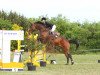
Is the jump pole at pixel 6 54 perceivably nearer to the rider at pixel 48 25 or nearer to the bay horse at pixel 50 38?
the bay horse at pixel 50 38

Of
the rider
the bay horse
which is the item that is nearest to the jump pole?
the bay horse

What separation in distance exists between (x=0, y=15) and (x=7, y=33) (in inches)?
1207

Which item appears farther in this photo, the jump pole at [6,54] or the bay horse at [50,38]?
the bay horse at [50,38]

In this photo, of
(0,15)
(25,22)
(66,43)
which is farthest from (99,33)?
(66,43)

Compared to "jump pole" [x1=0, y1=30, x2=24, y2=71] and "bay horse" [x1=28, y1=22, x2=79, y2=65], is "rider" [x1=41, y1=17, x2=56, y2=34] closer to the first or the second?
"bay horse" [x1=28, y1=22, x2=79, y2=65]

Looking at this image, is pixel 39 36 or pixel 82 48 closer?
pixel 39 36

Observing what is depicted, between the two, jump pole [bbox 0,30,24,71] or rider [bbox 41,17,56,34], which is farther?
rider [bbox 41,17,56,34]

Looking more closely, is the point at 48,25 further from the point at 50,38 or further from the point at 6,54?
the point at 6,54

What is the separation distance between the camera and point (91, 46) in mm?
42188

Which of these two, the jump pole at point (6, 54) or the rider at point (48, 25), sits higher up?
the rider at point (48, 25)

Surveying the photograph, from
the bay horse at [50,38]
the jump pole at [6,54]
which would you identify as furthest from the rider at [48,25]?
the jump pole at [6,54]

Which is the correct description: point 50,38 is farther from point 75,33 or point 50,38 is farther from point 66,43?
point 75,33

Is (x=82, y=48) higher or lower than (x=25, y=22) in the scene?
lower

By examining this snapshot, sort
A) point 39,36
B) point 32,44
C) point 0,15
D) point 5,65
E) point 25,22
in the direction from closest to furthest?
point 5,65 → point 32,44 → point 39,36 → point 25,22 → point 0,15
